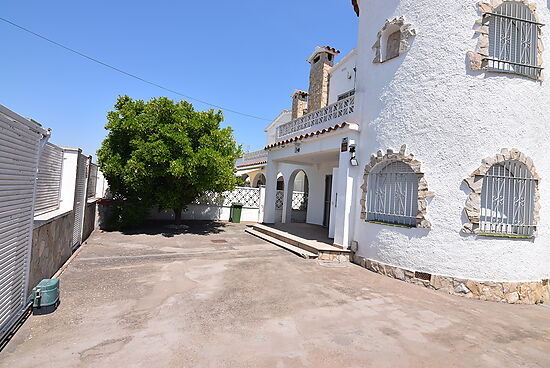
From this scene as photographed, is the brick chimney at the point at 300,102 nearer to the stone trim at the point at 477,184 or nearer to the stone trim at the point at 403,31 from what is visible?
the stone trim at the point at 403,31

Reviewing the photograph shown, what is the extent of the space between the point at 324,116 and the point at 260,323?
25.7ft

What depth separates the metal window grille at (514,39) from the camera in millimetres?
6406

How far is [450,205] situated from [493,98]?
8.20 feet

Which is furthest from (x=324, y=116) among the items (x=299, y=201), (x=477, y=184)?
(x=299, y=201)

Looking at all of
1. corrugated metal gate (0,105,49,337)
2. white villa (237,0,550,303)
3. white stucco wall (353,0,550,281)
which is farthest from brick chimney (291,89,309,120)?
corrugated metal gate (0,105,49,337)

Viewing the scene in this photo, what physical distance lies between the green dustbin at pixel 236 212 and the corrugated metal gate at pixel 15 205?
11.4 meters

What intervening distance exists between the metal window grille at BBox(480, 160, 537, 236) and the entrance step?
3.51 m

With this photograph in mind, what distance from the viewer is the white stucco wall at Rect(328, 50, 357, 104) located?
12.9 meters

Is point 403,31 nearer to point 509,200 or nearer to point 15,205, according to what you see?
point 509,200

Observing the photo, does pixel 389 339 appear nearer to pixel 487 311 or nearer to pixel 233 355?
pixel 233 355

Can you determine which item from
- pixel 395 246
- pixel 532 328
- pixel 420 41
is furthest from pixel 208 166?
pixel 532 328

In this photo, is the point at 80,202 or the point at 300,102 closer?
the point at 80,202

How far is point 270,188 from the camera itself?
44.3 ft

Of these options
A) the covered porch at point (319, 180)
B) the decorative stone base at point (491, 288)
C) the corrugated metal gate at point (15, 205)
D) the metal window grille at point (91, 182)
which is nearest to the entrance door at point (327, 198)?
the covered porch at point (319, 180)
